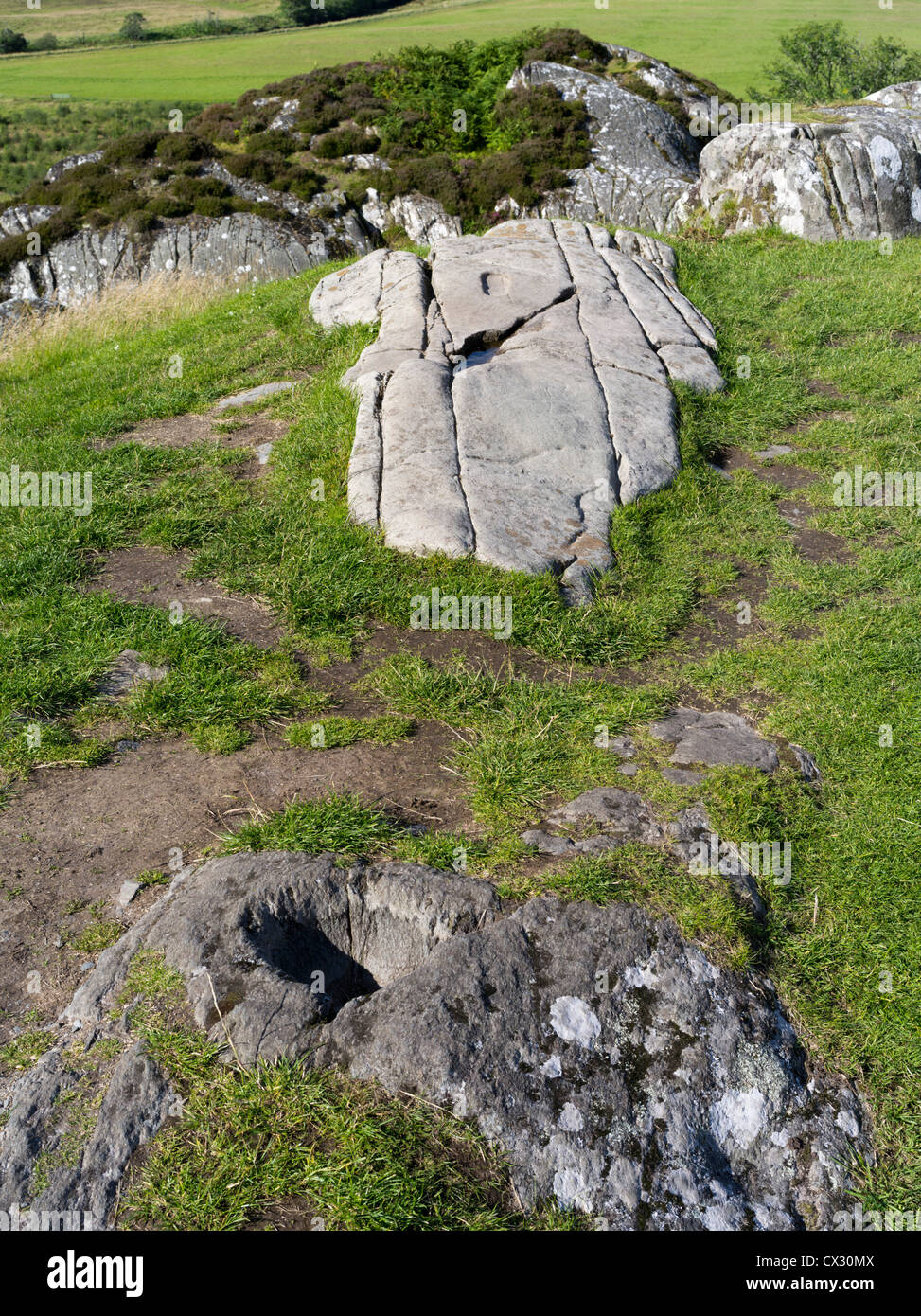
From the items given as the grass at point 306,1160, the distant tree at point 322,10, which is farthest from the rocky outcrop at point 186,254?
the distant tree at point 322,10

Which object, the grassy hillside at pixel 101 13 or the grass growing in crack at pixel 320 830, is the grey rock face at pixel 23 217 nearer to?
the grass growing in crack at pixel 320 830

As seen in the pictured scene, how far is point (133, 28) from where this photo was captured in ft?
208

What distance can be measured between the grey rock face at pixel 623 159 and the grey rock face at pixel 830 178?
4.30m

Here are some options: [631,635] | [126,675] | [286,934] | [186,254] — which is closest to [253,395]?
[126,675]

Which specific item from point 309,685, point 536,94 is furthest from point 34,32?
point 309,685

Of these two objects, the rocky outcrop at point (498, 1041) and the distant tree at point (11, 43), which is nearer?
the rocky outcrop at point (498, 1041)

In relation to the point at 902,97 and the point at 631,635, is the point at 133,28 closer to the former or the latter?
the point at 902,97

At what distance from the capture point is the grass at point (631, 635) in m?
4.31

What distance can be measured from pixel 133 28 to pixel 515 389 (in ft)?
239

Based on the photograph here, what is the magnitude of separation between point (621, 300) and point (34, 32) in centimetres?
8074

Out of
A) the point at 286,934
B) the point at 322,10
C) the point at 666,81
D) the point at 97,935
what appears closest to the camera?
the point at 286,934

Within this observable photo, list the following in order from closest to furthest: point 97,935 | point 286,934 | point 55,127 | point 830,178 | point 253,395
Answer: point 286,934 < point 97,935 < point 253,395 < point 830,178 < point 55,127

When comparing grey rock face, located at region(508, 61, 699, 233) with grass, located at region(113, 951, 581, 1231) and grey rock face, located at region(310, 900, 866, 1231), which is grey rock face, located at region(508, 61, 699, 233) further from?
grass, located at region(113, 951, 581, 1231)

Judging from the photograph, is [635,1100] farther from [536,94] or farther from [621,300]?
[536,94]
